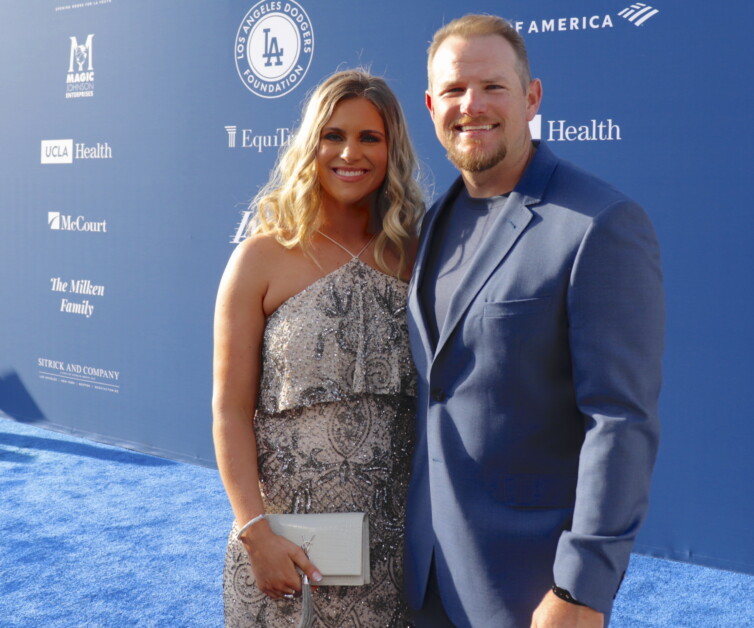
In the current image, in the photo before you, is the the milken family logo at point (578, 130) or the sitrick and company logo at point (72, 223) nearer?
the the milken family logo at point (578, 130)

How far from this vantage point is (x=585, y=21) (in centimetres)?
354

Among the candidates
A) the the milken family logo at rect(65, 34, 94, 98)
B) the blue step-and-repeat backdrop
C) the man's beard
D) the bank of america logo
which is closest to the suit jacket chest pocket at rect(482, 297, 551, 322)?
the man's beard

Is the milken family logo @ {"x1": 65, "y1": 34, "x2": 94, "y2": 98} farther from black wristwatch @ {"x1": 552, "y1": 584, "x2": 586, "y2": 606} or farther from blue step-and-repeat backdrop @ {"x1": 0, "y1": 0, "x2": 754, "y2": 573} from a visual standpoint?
black wristwatch @ {"x1": 552, "y1": 584, "x2": 586, "y2": 606}

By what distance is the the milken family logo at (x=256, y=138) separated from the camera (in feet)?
15.3

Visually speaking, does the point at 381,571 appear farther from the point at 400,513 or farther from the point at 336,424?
the point at 336,424

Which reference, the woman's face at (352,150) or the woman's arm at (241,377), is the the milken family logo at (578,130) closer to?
the woman's face at (352,150)

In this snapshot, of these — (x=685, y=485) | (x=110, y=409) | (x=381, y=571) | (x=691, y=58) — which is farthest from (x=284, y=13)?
(x=381, y=571)

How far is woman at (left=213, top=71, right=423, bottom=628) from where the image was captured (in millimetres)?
1852

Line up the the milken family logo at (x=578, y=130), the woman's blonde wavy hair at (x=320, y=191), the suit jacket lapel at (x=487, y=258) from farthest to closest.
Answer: the the milken family logo at (x=578, y=130) → the woman's blonde wavy hair at (x=320, y=191) → the suit jacket lapel at (x=487, y=258)

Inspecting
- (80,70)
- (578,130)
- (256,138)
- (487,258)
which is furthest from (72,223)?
(487,258)

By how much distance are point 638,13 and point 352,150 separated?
2.07 metres

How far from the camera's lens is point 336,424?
1874 mm

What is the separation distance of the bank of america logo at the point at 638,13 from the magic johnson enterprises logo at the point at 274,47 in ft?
5.95

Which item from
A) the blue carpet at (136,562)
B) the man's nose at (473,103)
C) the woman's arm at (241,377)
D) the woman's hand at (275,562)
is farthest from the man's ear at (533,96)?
the blue carpet at (136,562)
